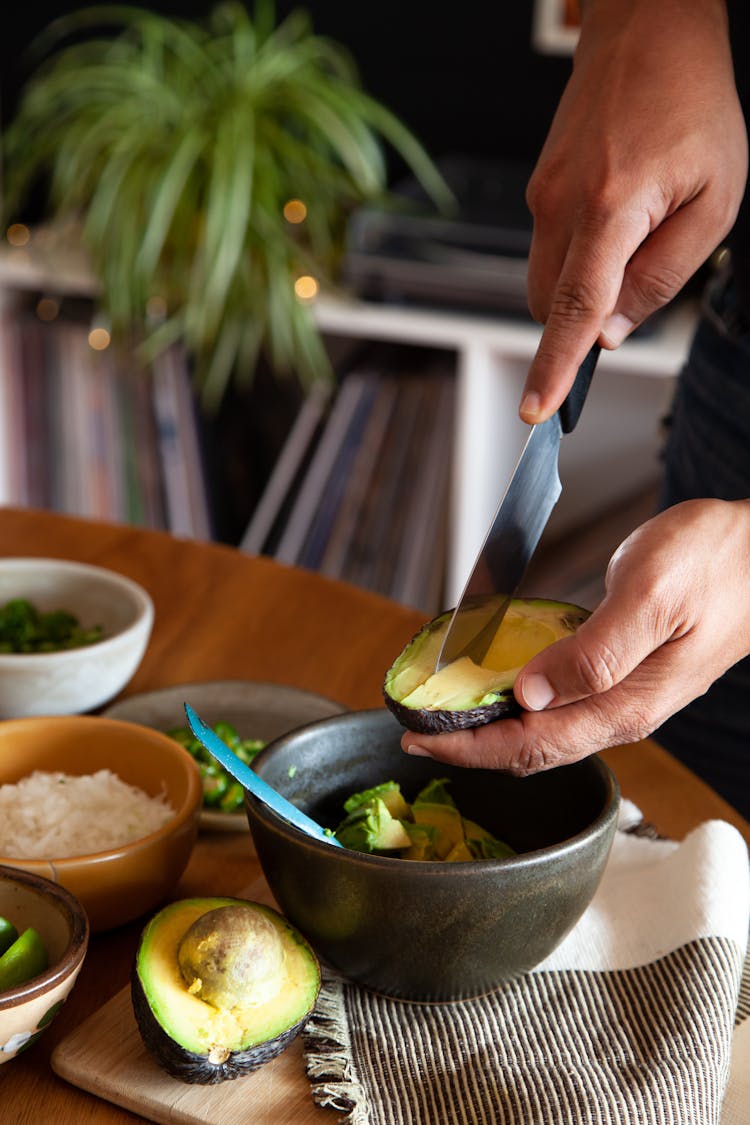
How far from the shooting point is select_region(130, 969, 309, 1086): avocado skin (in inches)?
26.5

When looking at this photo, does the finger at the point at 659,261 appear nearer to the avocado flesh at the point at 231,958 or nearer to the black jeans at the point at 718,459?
the black jeans at the point at 718,459

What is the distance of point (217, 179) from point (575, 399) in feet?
5.04

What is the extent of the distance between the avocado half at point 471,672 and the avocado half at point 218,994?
153 millimetres

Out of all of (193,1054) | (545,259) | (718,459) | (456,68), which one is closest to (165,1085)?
(193,1054)

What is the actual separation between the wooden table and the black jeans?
0.26m

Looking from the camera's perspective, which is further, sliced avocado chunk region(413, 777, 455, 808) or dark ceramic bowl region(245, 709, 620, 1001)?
sliced avocado chunk region(413, 777, 455, 808)

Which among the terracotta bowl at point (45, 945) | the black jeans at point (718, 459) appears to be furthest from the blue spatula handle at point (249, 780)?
the black jeans at point (718, 459)

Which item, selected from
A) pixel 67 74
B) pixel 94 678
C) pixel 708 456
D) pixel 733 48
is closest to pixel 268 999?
pixel 94 678

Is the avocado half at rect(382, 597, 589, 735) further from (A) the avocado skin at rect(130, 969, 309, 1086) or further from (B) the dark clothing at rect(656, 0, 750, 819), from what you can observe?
(B) the dark clothing at rect(656, 0, 750, 819)

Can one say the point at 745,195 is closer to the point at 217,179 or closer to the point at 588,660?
the point at 588,660

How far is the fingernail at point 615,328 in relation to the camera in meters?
0.95

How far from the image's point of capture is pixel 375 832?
79 centimetres

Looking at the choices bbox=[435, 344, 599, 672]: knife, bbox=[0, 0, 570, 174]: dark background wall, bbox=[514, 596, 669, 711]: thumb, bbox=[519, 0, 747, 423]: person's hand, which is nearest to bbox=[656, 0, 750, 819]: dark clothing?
bbox=[519, 0, 747, 423]: person's hand

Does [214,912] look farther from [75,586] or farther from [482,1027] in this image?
[75,586]
